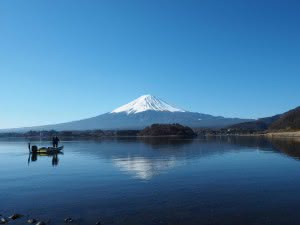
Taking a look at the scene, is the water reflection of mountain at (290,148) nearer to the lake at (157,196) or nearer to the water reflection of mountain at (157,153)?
the water reflection of mountain at (157,153)

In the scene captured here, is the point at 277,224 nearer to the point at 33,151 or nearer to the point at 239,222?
the point at 239,222

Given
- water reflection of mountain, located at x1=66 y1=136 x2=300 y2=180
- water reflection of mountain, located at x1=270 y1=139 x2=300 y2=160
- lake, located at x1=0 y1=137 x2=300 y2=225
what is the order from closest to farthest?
lake, located at x1=0 y1=137 x2=300 y2=225 < water reflection of mountain, located at x1=66 y1=136 x2=300 y2=180 < water reflection of mountain, located at x1=270 y1=139 x2=300 y2=160

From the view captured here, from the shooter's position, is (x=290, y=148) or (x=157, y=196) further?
(x=290, y=148)

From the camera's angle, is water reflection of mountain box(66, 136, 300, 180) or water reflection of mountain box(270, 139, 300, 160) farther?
water reflection of mountain box(270, 139, 300, 160)

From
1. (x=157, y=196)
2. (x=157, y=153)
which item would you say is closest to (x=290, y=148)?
(x=157, y=153)

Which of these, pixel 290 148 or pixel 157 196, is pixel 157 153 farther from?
pixel 157 196

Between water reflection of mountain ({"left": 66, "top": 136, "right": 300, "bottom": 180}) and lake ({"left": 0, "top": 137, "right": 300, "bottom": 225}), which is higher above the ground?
water reflection of mountain ({"left": 66, "top": 136, "right": 300, "bottom": 180})

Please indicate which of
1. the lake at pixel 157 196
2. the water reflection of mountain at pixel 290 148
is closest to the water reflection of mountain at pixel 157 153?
the water reflection of mountain at pixel 290 148

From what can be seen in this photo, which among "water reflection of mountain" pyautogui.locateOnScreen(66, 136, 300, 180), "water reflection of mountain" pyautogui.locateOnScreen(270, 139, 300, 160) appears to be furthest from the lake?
"water reflection of mountain" pyautogui.locateOnScreen(270, 139, 300, 160)

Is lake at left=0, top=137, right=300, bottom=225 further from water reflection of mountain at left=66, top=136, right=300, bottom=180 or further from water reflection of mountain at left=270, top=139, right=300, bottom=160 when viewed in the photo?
water reflection of mountain at left=270, top=139, right=300, bottom=160

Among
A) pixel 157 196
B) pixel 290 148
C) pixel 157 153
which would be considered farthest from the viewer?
pixel 290 148

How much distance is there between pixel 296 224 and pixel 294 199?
167 inches

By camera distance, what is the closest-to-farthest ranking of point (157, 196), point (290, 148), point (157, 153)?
point (157, 196), point (157, 153), point (290, 148)

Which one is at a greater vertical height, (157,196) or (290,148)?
(290,148)
